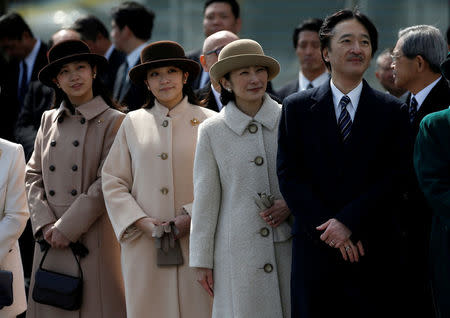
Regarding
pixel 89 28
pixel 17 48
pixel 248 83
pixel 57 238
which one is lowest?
pixel 57 238

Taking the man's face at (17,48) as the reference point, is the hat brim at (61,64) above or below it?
below

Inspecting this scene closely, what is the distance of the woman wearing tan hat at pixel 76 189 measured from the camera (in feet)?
18.4

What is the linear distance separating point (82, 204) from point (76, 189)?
0.16m

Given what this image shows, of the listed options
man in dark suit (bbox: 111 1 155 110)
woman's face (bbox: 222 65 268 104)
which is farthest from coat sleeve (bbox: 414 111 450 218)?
man in dark suit (bbox: 111 1 155 110)

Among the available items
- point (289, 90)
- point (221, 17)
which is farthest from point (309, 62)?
point (221, 17)

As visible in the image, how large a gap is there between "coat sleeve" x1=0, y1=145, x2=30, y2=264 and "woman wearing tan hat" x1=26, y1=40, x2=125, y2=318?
4.7 inches

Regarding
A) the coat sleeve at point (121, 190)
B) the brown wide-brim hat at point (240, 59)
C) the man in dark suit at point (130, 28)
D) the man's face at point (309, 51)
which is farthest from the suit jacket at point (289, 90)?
the brown wide-brim hat at point (240, 59)

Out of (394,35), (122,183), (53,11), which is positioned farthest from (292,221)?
(53,11)

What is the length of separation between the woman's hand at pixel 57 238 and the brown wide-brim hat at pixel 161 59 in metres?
1.11

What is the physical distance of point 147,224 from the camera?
17.1 feet

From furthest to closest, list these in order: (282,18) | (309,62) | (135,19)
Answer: (282,18) → (135,19) → (309,62)

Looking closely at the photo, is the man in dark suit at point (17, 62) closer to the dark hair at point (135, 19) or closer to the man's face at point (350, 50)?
the dark hair at point (135, 19)

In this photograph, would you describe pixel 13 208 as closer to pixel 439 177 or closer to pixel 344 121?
pixel 344 121

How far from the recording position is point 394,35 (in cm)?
1170
